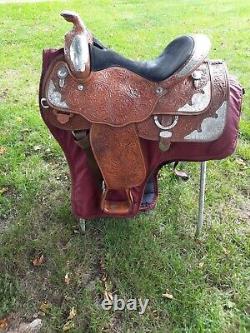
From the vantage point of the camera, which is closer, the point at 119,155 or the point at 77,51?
the point at 77,51

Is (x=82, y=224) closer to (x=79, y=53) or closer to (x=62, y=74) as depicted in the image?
(x=62, y=74)

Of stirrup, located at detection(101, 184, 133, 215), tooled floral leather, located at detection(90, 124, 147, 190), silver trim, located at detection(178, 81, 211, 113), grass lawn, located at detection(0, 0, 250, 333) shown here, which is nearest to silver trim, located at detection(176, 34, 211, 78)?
silver trim, located at detection(178, 81, 211, 113)

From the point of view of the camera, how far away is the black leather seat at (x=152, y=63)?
1638 millimetres

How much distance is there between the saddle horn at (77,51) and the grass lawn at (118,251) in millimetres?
974

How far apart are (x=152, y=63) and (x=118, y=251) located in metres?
0.99

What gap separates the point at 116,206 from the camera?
192cm

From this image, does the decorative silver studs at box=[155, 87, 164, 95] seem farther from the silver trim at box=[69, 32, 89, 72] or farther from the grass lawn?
the grass lawn

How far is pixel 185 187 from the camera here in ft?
8.27

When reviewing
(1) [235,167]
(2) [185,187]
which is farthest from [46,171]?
(1) [235,167]

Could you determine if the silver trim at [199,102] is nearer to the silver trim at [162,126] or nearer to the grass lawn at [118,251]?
the silver trim at [162,126]

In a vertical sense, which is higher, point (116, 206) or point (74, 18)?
point (74, 18)

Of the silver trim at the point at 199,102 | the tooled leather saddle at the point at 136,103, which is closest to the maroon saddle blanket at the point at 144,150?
the tooled leather saddle at the point at 136,103

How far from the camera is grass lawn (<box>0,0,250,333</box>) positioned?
1828 millimetres

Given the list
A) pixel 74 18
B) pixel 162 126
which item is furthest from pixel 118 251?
pixel 74 18
